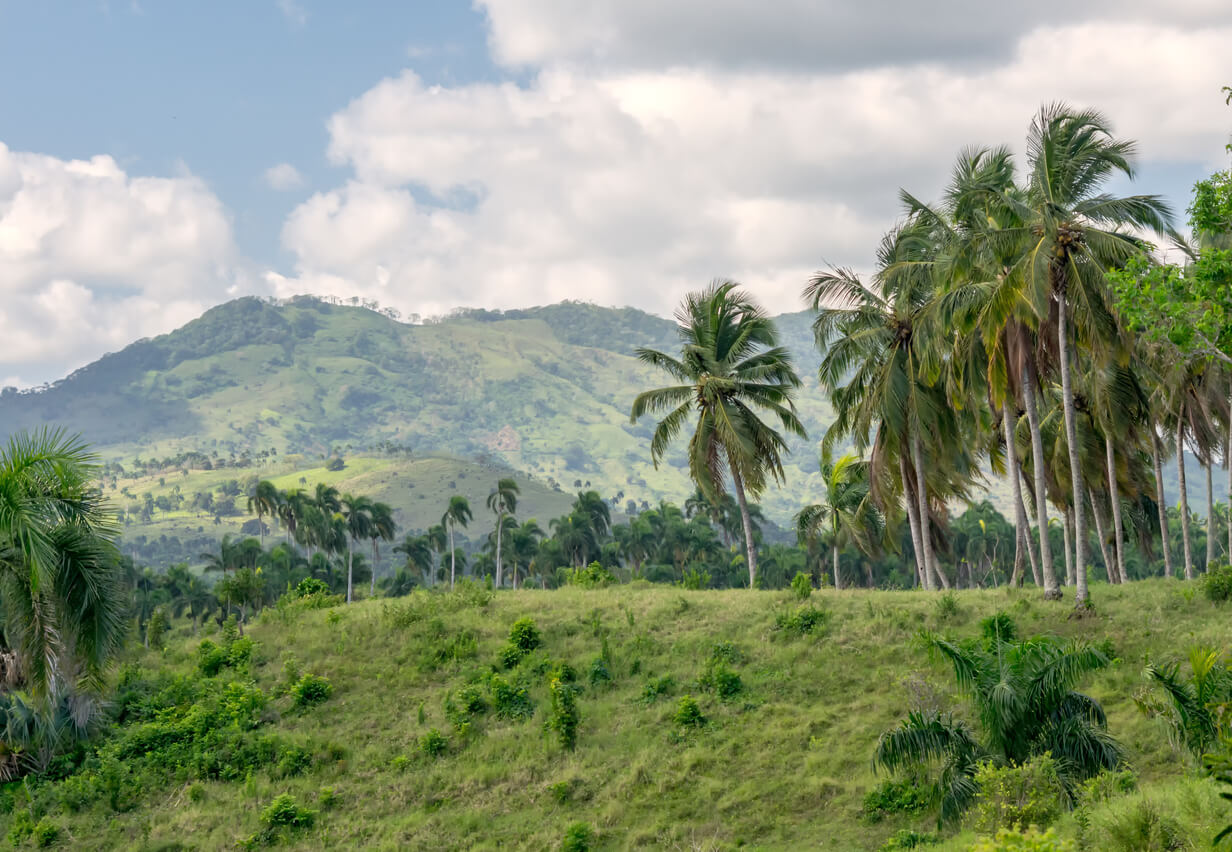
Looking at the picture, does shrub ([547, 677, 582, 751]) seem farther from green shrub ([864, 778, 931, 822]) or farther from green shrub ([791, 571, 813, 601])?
green shrub ([791, 571, 813, 601])

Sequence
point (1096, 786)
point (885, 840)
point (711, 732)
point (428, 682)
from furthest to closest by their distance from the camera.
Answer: point (428, 682), point (711, 732), point (885, 840), point (1096, 786)

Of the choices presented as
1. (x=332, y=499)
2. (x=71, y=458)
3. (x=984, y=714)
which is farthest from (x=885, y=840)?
(x=332, y=499)

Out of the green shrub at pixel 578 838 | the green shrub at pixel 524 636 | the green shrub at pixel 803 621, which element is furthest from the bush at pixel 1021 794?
the green shrub at pixel 524 636

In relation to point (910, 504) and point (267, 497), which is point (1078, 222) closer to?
point (910, 504)

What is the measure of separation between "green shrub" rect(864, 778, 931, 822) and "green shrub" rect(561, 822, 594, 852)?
5.64 metres

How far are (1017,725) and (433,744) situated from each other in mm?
14620

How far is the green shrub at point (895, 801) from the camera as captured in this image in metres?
19.0

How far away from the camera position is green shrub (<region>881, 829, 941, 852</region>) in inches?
666

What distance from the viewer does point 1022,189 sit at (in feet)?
95.6

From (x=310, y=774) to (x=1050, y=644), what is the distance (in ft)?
58.2

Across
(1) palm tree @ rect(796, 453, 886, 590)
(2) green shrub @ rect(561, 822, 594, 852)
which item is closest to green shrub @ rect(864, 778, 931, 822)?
(2) green shrub @ rect(561, 822, 594, 852)

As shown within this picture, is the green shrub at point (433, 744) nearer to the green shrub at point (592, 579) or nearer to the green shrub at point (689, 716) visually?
the green shrub at point (689, 716)

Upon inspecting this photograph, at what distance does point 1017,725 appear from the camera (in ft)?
52.4

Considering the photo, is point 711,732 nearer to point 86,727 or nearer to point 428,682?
point 428,682
